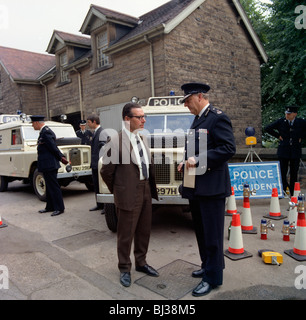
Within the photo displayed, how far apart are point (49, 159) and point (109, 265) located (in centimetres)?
318

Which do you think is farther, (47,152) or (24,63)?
(24,63)

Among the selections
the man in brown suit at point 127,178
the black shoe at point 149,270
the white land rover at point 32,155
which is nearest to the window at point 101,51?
the white land rover at point 32,155

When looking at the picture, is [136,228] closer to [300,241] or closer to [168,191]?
[168,191]

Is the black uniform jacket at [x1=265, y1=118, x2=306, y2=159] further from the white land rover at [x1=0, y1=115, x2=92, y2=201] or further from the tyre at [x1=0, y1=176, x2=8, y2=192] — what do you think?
the tyre at [x1=0, y1=176, x2=8, y2=192]

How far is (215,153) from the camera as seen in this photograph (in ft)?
8.41

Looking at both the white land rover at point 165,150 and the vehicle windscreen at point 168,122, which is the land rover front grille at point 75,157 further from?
the vehicle windscreen at point 168,122

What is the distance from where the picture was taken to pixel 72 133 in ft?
29.3

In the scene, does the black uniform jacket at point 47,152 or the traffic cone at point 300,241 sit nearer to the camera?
the traffic cone at point 300,241

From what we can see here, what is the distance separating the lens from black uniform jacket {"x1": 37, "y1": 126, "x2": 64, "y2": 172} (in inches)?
229

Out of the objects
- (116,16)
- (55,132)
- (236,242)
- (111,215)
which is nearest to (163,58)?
(116,16)

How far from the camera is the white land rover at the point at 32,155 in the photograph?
747 centimetres

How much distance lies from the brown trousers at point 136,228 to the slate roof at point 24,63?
1635cm
